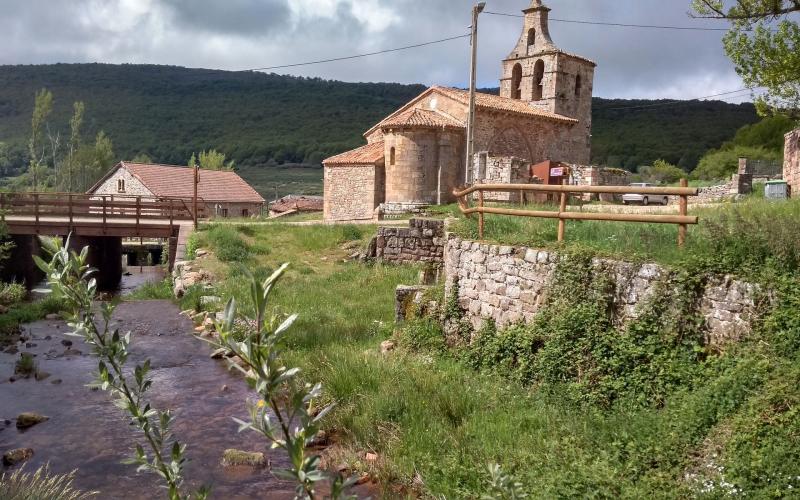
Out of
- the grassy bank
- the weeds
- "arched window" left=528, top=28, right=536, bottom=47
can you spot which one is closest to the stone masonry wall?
the grassy bank

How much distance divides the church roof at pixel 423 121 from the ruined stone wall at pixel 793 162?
41.9 ft

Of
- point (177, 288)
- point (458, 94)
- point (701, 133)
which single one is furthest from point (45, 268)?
A: point (701, 133)

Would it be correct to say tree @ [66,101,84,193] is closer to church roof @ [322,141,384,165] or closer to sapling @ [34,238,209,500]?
church roof @ [322,141,384,165]

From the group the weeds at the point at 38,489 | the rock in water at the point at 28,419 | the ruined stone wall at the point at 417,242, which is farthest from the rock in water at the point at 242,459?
the ruined stone wall at the point at 417,242

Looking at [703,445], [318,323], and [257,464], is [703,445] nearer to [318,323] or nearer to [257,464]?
[257,464]

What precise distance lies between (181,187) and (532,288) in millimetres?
40112

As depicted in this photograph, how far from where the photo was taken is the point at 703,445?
5699 millimetres

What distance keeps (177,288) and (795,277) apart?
14934 mm

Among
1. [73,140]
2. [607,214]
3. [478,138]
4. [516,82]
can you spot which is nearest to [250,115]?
[73,140]

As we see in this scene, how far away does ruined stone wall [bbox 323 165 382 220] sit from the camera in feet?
93.5

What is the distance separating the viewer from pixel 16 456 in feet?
23.5

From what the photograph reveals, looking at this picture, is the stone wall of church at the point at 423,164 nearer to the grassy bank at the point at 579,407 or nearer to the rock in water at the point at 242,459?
the grassy bank at the point at 579,407

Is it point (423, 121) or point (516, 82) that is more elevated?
point (516, 82)

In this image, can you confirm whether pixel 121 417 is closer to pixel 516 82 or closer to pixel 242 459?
pixel 242 459
